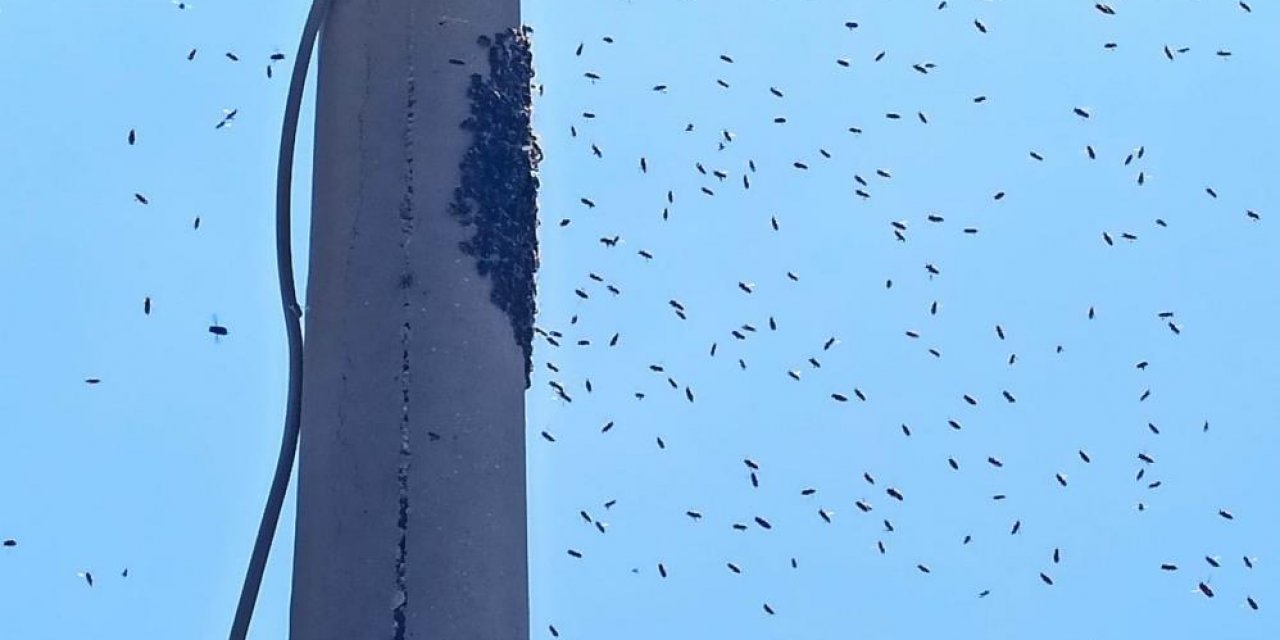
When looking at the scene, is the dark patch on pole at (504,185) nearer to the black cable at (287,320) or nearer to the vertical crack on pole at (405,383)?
the vertical crack on pole at (405,383)

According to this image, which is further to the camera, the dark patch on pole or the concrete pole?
the dark patch on pole

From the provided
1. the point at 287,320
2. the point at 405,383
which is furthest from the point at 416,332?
the point at 287,320

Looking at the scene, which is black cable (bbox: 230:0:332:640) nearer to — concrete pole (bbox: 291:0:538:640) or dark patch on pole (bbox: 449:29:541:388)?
concrete pole (bbox: 291:0:538:640)

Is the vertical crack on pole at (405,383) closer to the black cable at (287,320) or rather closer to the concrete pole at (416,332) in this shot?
the concrete pole at (416,332)

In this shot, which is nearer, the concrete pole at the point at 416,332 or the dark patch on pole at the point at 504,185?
the concrete pole at the point at 416,332

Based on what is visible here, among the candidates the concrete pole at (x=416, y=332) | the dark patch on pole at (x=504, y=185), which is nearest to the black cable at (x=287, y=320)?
the concrete pole at (x=416, y=332)

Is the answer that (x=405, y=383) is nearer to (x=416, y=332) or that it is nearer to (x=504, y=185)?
(x=416, y=332)

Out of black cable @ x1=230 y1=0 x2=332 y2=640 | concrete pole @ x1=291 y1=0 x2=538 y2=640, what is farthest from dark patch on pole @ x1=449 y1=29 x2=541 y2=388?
black cable @ x1=230 y1=0 x2=332 y2=640
